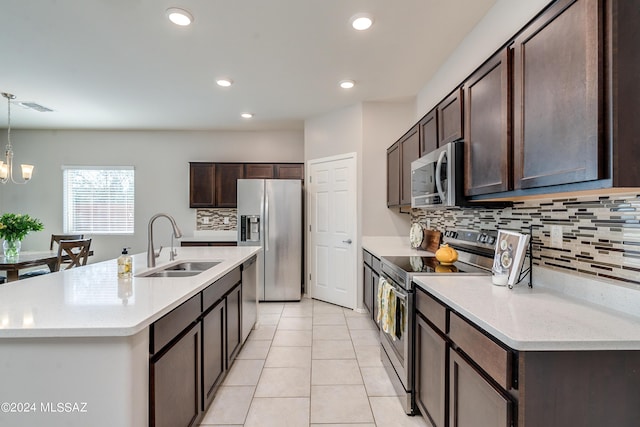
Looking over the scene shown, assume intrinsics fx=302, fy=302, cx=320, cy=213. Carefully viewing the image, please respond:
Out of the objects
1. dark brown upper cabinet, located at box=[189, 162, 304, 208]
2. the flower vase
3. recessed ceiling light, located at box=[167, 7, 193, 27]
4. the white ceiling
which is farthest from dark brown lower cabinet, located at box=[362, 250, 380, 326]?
the flower vase

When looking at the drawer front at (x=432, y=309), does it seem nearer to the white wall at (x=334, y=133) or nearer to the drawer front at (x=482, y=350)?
the drawer front at (x=482, y=350)

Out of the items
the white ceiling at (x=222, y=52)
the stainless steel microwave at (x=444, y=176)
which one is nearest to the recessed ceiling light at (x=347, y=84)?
the white ceiling at (x=222, y=52)

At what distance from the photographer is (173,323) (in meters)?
1.40

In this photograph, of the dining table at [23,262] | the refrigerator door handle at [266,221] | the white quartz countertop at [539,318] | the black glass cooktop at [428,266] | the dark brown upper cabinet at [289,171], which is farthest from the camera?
the dark brown upper cabinet at [289,171]

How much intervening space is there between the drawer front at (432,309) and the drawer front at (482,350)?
7 centimetres

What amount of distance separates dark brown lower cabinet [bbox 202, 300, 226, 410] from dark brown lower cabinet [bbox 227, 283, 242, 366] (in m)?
0.13

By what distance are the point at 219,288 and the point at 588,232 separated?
206cm

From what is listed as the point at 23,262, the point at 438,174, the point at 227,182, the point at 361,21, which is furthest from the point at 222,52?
the point at 23,262

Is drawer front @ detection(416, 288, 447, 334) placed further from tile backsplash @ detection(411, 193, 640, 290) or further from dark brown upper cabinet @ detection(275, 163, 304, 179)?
dark brown upper cabinet @ detection(275, 163, 304, 179)

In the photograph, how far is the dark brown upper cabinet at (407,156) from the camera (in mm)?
2855

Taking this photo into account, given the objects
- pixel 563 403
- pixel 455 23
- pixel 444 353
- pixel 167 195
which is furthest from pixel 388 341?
pixel 167 195

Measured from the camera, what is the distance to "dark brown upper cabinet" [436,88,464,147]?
6.50ft

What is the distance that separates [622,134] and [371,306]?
8.87 ft

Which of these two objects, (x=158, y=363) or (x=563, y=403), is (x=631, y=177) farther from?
(x=158, y=363)
